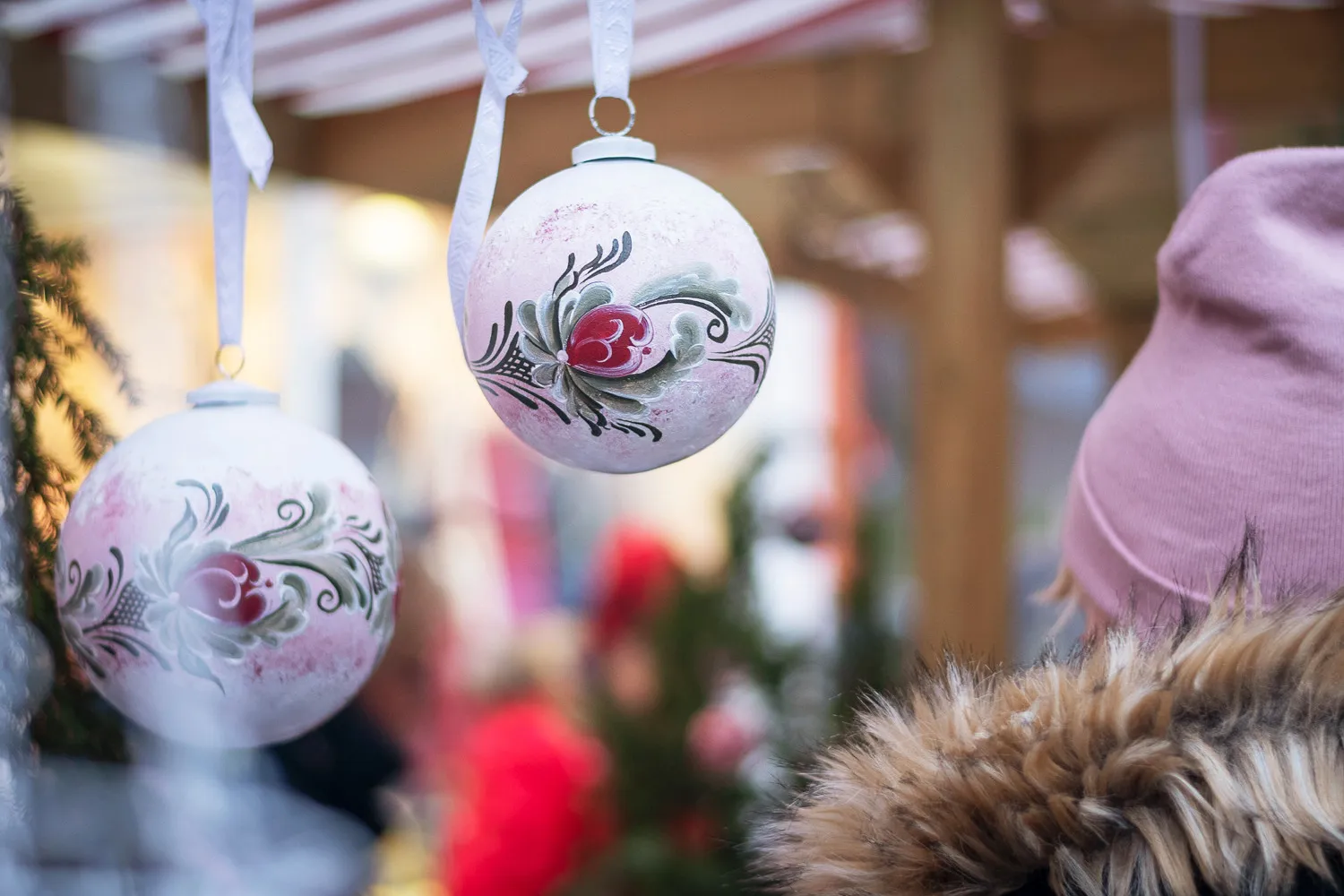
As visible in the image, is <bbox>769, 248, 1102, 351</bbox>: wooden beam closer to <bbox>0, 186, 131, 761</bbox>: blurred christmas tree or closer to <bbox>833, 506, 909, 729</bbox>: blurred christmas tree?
<bbox>833, 506, 909, 729</bbox>: blurred christmas tree

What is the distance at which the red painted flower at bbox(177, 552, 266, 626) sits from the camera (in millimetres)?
714

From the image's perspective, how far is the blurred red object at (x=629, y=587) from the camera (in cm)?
271

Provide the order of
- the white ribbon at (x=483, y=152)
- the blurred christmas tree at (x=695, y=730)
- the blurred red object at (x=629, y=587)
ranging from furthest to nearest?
the blurred red object at (x=629, y=587) → the blurred christmas tree at (x=695, y=730) → the white ribbon at (x=483, y=152)

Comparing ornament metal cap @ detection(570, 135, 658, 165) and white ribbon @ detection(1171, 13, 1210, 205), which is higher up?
white ribbon @ detection(1171, 13, 1210, 205)

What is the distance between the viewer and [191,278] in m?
1.77

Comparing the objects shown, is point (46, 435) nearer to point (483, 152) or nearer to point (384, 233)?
point (483, 152)

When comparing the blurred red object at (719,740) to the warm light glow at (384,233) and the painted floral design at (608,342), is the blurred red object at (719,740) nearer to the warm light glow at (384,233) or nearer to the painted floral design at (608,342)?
the painted floral design at (608,342)

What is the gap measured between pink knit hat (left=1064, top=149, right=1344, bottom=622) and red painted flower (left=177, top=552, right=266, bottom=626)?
0.55 metres

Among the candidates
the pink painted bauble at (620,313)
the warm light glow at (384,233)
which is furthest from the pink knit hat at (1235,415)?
the warm light glow at (384,233)

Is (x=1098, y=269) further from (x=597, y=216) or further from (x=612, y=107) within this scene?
(x=597, y=216)

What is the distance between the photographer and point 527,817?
2.43 meters

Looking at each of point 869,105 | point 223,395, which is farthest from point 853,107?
point 223,395

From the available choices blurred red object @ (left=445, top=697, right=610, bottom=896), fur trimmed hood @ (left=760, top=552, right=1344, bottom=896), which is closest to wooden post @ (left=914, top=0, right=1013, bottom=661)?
blurred red object @ (left=445, top=697, right=610, bottom=896)

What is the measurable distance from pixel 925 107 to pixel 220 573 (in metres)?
2.20
